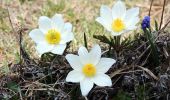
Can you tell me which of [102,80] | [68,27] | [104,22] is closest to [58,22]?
[68,27]

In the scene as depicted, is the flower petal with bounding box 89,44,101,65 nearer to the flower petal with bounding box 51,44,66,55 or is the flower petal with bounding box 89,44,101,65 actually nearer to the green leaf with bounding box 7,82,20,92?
the flower petal with bounding box 51,44,66,55

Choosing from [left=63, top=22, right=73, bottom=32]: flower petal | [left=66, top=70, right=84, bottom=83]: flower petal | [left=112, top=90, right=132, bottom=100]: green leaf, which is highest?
[left=63, top=22, right=73, bottom=32]: flower petal

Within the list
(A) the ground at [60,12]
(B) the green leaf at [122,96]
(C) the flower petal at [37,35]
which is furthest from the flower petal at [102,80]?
(A) the ground at [60,12]

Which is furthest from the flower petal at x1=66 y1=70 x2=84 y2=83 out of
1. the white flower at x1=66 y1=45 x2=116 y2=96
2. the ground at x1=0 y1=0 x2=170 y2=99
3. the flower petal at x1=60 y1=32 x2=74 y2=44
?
the ground at x1=0 y1=0 x2=170 y2=99

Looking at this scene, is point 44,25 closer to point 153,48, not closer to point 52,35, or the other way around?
point 52,35

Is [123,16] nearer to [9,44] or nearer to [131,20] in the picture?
[131,20]

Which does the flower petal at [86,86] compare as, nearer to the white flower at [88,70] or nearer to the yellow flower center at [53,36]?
the white flower at [88,70]
